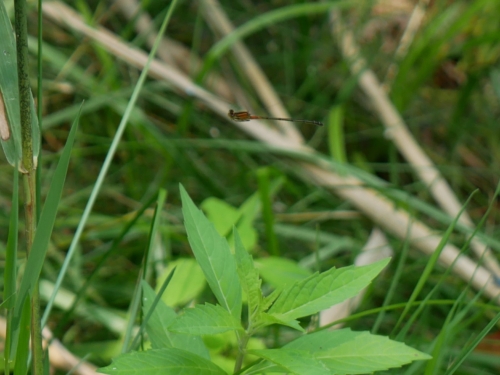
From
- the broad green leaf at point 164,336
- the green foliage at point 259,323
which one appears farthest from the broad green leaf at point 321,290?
the broad green leaf at point 164,336

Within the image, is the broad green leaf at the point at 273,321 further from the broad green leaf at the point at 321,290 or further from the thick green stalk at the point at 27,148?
the thick green stalk at the point at 27,148

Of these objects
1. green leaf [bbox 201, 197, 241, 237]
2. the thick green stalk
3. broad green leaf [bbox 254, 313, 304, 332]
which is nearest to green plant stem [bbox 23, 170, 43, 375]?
the thick green stalk

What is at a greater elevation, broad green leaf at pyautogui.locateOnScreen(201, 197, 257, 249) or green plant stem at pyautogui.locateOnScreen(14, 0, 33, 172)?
green plant stem at pyautogui.locateOnScreen(14, 0, 33, 172)

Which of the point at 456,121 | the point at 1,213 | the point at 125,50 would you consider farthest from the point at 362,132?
the point at 1,213

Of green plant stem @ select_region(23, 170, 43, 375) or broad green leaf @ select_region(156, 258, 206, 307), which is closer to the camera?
green plant stem @ select_region(23, 170, 43, 375)

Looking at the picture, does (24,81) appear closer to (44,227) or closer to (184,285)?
(44,227)

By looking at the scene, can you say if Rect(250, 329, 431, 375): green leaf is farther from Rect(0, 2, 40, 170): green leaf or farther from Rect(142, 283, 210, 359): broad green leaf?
Rect(0, 2, 40, 170): green leaf

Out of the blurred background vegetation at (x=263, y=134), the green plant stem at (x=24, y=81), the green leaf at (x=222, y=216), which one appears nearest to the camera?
the green plant stem at (x=24, y=81)
